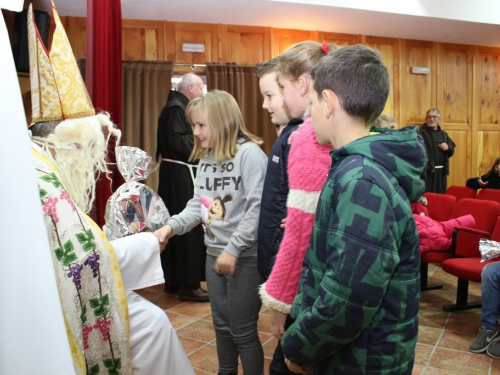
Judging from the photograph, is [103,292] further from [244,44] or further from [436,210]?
[244,44]

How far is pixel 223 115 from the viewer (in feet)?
6.87

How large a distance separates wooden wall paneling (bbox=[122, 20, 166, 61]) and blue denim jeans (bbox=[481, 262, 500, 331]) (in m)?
4.52

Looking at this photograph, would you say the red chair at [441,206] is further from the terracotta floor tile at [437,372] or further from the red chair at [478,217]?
the terracotta floor tile at [437,372]

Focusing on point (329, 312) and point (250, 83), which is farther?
point (250, 83)

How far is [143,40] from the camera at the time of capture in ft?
19.2

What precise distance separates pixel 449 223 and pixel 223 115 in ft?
7.96

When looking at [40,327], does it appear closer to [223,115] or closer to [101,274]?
[101,274]

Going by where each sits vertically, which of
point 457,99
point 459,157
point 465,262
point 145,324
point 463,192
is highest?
point 457,99

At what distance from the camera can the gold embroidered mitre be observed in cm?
140

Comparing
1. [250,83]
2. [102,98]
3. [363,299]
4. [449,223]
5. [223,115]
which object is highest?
[250,83]

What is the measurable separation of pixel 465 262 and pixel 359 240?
2.72 metres

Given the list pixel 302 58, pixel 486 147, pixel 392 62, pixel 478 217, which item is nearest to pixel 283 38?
pixel 392 62

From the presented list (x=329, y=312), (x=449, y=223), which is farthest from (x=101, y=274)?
(x=449, y=223)

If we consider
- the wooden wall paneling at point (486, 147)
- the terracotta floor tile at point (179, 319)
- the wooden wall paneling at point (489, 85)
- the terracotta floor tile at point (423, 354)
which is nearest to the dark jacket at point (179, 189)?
the terracotta floor tile at point (179, 319)
